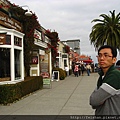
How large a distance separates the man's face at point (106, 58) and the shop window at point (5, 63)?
780cm

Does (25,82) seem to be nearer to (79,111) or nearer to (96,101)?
(79,111)

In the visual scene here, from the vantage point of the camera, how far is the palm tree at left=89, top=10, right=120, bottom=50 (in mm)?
25234

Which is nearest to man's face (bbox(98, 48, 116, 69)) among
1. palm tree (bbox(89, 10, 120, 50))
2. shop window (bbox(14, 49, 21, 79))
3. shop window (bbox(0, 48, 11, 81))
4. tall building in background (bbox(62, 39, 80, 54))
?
shop window (bbox(0, 48, 11, 81))

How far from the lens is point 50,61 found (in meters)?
21.9

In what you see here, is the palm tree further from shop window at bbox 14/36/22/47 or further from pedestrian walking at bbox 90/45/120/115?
pedestrian walking at bbox 90/45/120/115

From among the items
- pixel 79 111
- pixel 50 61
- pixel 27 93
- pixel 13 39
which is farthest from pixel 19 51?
pixel 50 61

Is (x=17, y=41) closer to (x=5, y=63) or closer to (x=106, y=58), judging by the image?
(x=5, y=63)

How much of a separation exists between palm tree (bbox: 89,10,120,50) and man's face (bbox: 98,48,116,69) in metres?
23.2

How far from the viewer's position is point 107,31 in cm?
2553

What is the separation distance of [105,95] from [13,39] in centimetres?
811

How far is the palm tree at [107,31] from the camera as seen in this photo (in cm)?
2523

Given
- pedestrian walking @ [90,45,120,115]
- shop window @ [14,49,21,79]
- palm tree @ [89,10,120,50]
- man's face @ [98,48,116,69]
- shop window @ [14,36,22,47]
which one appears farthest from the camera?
palm tree @ [89,10,120,50]

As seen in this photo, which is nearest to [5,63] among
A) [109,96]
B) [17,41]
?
[17,41]

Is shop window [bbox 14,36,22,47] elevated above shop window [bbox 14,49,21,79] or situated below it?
above
